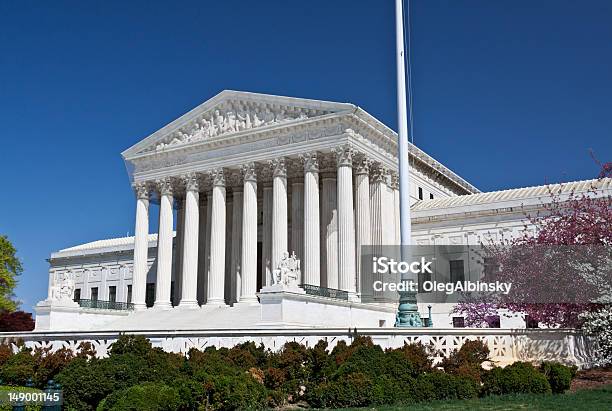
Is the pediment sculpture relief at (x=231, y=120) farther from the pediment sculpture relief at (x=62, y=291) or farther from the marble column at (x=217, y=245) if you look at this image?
the pediment sculpture relief at (x=62, y=291)

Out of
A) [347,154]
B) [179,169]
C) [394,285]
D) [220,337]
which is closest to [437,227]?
[394,285]

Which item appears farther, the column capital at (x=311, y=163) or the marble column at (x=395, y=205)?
the marble column at (x=395, y=205)

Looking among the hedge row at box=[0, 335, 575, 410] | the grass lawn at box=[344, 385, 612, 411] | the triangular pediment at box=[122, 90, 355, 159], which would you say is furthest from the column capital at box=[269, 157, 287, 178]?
the grass lawn at box=[344, 385, 612, 411]

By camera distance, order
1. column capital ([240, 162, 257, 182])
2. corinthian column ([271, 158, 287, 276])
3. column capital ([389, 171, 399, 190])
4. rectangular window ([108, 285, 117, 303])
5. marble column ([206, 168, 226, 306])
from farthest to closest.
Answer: rectangular window ([108, 285, 117, 303]) → column capital ([389, 171, 399, 190]) → column capital ([240, 162, 257, 182]) → marble column ([206, 168, 226, 306]) → corinthian column ([271, 158, 287, 276])

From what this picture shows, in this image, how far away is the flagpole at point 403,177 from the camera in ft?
77.2

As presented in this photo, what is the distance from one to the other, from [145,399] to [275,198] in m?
32.9

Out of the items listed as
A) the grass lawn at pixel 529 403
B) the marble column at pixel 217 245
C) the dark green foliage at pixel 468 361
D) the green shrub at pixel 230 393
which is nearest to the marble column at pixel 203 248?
the marble column at pixel 217 245

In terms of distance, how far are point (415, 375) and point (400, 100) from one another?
1186cm

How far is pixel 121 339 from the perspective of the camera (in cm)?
1848

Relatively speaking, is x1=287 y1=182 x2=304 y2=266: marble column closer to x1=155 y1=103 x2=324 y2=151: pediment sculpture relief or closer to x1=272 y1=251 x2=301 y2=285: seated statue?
x1=155 y1=103 x2=324 y2=151: pediment sculpture relief

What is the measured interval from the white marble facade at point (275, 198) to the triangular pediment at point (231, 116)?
0.28ft

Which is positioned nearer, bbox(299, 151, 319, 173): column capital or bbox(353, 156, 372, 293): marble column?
bbox(299, 151, 319, 173): column capital

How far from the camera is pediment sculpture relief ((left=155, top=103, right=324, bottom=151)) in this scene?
4697 centimetres

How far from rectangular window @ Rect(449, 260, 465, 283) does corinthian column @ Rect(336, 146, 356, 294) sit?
420 inches
